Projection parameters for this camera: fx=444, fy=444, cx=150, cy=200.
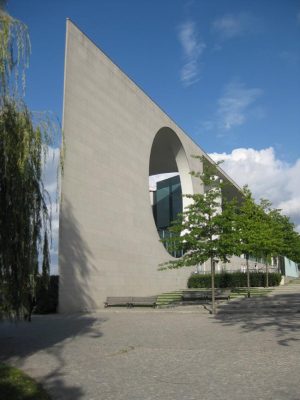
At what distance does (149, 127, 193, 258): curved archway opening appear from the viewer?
1257 inches

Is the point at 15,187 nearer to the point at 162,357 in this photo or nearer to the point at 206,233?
the point at 162,357

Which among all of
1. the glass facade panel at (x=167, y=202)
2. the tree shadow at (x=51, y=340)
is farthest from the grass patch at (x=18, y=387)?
the glass facade panel at (x=167, y=202)

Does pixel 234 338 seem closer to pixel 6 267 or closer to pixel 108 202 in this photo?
pixel 6 267

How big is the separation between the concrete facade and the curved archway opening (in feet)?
13.4

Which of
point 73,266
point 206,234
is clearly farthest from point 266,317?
point 73,266

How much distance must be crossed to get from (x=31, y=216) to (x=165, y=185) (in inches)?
1128

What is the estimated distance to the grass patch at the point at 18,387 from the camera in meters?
5.72

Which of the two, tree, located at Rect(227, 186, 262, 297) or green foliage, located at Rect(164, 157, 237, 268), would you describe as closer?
green foliage, located at Rect(164, 157, 237, 268)

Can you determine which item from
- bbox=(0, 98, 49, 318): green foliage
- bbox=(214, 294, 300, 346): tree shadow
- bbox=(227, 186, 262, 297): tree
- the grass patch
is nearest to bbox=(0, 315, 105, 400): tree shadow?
the grass patch

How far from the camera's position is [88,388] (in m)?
6.10

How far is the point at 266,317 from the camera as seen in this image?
14211 millimetres

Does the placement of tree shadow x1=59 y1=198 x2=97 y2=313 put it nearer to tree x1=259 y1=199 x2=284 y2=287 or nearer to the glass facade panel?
tree x1=259 y1=199 x2=284 y2=287

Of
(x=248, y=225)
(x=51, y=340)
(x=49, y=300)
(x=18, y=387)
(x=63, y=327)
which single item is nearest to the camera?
(x=18, y=387)

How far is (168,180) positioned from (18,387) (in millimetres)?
31144
